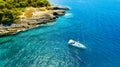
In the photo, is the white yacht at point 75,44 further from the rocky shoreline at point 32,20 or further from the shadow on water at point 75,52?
the rocky shoreline at point 32,20

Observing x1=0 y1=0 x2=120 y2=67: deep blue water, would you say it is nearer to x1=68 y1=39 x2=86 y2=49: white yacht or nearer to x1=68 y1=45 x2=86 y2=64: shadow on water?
x1=68 y1=45 x2=86 y2=64: shadow on water

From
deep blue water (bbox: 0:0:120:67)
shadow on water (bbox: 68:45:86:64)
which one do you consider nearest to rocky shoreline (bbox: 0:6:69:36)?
deep blue water (bbox: 0:0:120:67)

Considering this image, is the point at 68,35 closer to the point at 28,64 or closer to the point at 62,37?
the point at 62,37

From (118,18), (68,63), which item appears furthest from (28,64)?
(118,18)

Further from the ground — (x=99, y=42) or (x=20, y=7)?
(x=20, y=7)

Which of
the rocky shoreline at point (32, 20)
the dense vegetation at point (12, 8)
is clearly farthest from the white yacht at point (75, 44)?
the dense vegetation at point (12, 8)

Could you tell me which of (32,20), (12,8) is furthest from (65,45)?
(12,8)

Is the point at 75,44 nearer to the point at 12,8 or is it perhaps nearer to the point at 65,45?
the point at 65,45
